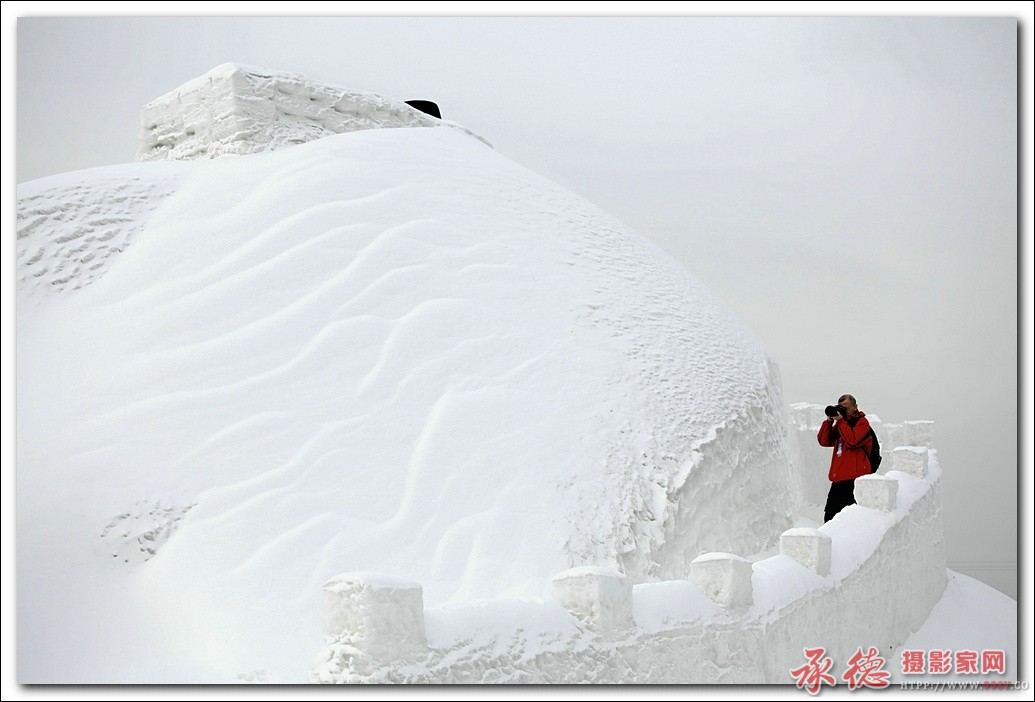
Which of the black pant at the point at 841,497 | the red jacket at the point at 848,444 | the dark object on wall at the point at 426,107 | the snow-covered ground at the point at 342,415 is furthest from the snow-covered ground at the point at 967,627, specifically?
the dark object on wall at the point at 426,107

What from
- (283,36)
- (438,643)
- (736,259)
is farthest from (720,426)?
(736,259)

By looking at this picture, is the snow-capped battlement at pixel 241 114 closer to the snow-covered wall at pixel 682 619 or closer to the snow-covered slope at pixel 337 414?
the snow-covered slope at pixel 337 414

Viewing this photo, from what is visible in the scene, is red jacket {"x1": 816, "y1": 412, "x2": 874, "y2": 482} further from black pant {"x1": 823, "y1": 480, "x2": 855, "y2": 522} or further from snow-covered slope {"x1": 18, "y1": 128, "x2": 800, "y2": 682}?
snow-covered slope {"x1": 18, "y1": 128, "x2": 800, "y2": 682}

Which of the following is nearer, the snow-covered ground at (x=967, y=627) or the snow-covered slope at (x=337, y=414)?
the snow-covered slope at (x=337, y=414)

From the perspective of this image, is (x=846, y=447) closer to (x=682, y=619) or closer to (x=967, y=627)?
(x=967, y=627)

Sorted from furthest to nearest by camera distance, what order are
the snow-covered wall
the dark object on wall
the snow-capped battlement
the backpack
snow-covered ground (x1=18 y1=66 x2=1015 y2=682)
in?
1. the dark object on wall
2. the snow-capped battlement
3. the backpack
4. snow-covered ground (x1=18 y1=66 x2=1015 y2=682)
5. the snow-covered wall

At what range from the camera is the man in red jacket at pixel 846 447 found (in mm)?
7359

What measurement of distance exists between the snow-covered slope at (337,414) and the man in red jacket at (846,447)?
1.18ft

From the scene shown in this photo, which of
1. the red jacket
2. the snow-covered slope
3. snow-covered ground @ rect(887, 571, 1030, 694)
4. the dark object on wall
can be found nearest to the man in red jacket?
the red jacket

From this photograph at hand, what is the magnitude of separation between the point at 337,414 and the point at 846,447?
3370 mm

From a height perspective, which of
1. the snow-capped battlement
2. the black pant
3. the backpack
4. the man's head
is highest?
the snow-capped battlement

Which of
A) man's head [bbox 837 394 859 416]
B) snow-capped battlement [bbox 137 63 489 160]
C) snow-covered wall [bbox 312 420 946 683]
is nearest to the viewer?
snow-covered wall [bbox 312 420 946 683]

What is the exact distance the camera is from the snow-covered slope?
6.06 metres

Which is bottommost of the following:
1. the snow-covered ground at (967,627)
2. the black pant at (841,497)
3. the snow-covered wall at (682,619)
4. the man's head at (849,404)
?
the snow-covered ground at (967,627)
